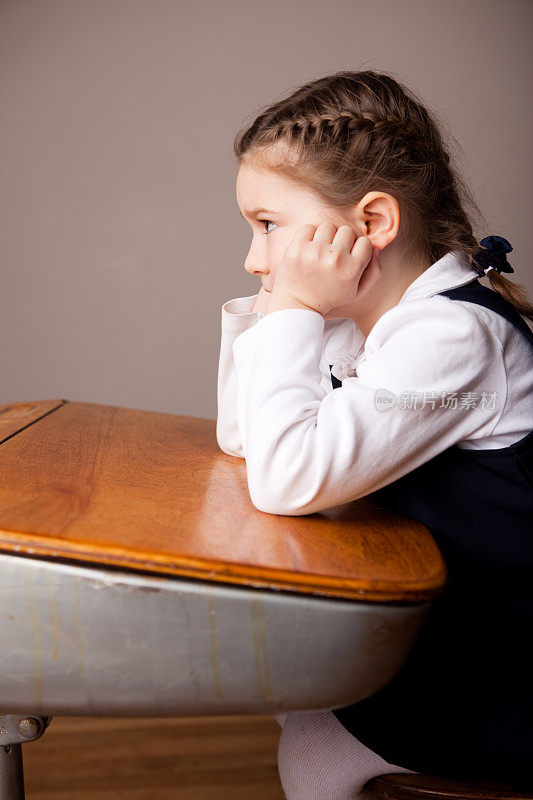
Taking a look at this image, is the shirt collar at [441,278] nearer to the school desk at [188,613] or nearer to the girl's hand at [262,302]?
the girl's hand at [262,302]

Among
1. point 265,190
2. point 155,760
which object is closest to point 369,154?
point 265,190

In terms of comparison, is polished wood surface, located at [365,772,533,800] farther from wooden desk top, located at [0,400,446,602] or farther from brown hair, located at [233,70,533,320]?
brown hair, located at [233,70,533,320]

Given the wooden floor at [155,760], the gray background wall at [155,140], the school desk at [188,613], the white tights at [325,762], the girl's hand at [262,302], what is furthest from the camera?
the gray background wall at [155,140]

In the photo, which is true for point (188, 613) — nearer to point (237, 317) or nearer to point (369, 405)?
point (369, 405)

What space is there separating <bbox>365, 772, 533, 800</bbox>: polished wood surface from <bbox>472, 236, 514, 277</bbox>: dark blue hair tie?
1.88ft

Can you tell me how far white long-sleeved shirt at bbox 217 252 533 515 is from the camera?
705 mm

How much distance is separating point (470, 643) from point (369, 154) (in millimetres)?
607

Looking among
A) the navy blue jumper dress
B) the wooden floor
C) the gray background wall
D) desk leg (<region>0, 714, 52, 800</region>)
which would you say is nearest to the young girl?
the navy blue jumper dress

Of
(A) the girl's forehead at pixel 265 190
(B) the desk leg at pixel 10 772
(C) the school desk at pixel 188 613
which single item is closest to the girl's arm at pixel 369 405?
(C) the school desk at pixel 188 613

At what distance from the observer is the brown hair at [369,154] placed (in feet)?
3.20

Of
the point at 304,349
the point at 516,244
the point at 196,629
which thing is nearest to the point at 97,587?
the point at 196,629

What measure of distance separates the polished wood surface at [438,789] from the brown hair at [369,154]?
53 centimetres

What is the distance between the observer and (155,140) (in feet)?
8.46

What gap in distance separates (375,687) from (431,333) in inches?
14.0
